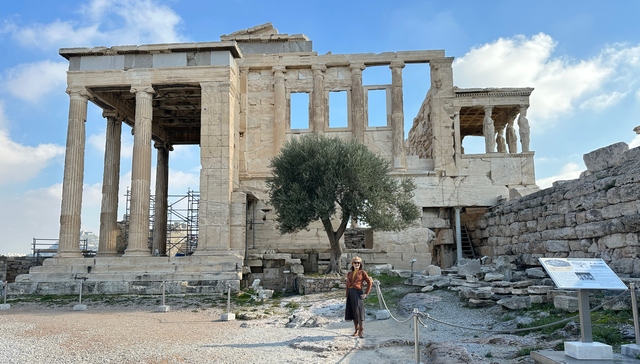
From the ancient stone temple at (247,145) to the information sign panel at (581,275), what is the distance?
11782mm

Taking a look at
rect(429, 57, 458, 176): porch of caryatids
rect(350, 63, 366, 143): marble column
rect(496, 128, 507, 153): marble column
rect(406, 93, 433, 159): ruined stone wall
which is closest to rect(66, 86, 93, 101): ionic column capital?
rect(350, 63, 366, 143): marble column

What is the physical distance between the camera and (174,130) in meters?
26.8

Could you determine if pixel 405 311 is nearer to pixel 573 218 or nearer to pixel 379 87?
pixel 573 218

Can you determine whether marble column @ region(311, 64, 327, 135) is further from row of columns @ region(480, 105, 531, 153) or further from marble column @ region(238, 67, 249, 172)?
row of columns @ region(480, 105, 531, 153)

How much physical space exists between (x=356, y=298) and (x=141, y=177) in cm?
1218

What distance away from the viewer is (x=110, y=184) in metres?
21.4

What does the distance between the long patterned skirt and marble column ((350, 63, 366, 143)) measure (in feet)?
46.0

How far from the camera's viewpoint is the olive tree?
1670 centimetres

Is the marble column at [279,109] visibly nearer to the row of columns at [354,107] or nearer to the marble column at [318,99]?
the row of columns at [354,107]

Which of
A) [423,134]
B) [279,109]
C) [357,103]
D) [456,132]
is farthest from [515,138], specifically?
[279,109]

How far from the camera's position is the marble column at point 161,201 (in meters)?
24.4

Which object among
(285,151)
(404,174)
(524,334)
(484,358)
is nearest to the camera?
(484,358)

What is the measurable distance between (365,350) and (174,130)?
2157cm

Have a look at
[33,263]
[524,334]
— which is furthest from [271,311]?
[33,263]
